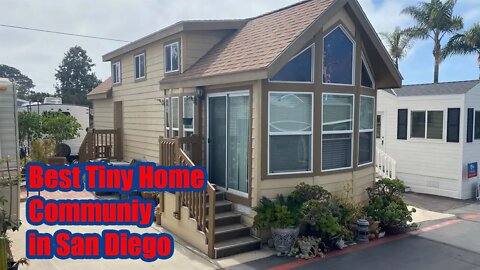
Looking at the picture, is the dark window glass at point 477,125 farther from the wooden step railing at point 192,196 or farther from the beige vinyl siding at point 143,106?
the beige vinyl siding at point 143,106

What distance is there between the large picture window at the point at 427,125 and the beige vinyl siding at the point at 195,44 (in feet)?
25.1

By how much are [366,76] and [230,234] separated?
16.2 feet

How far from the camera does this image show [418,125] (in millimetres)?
12742

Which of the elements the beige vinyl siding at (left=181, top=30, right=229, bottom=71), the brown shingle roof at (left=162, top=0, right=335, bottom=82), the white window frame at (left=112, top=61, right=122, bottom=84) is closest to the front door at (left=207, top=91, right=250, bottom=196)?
the brown shingle roof at (left=162, top=0, right=335, bottom=82)

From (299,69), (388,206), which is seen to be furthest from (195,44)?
(388,206)

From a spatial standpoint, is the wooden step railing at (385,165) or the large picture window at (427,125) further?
the wooden step railing at (385,165)

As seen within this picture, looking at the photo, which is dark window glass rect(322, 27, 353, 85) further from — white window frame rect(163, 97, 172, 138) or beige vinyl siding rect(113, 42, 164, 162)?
beige vinyl siding rect(113, 42, 164, 162)

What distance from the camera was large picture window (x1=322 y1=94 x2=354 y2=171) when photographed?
7.48 m

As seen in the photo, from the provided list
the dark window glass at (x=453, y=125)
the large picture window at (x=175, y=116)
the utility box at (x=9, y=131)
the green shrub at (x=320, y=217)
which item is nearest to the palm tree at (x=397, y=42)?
the dark window glass at (x=453, y=125)

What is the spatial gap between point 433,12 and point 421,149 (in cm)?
1577

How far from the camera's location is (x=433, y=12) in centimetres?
2416

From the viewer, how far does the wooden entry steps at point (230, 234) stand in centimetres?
623

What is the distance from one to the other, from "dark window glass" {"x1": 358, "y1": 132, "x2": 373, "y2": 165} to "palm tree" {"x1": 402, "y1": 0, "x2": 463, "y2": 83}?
1967 centimetres

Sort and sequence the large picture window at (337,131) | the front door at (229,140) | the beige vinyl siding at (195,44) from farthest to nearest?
the beige vinyl siding at (195,44) < the large picture window at (337,131) < the front door at (229,140)
